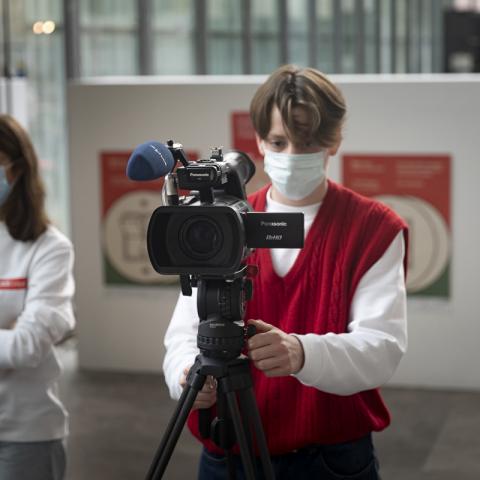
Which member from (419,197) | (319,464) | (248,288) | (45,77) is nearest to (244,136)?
(419,197)

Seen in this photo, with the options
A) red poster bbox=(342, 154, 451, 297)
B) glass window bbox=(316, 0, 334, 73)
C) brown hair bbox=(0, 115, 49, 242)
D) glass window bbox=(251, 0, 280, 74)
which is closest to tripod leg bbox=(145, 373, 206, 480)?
brown hair bbox=(0, 115, 49, 242)

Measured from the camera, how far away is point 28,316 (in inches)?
121

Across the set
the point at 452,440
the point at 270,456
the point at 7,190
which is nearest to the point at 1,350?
the point at 7,190

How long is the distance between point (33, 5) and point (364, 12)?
578 cm

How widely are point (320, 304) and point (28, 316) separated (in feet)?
3.65

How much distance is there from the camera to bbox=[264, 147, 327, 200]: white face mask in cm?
233

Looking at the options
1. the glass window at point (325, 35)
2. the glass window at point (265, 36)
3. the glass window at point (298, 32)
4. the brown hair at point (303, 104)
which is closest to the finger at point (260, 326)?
the brown hair at point (303, 104)

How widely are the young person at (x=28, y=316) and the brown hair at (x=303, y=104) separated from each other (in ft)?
3.36

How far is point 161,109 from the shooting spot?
6.75m

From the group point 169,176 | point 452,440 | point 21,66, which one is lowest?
point 452,440

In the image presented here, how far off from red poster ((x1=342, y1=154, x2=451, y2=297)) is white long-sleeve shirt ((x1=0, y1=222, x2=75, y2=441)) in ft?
11.5

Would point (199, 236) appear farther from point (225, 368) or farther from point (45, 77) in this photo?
point (45, 77)

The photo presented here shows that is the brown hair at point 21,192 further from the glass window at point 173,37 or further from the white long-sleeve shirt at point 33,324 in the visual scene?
the glass window at point 173,37

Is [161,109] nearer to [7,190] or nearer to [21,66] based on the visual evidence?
[21,66]
